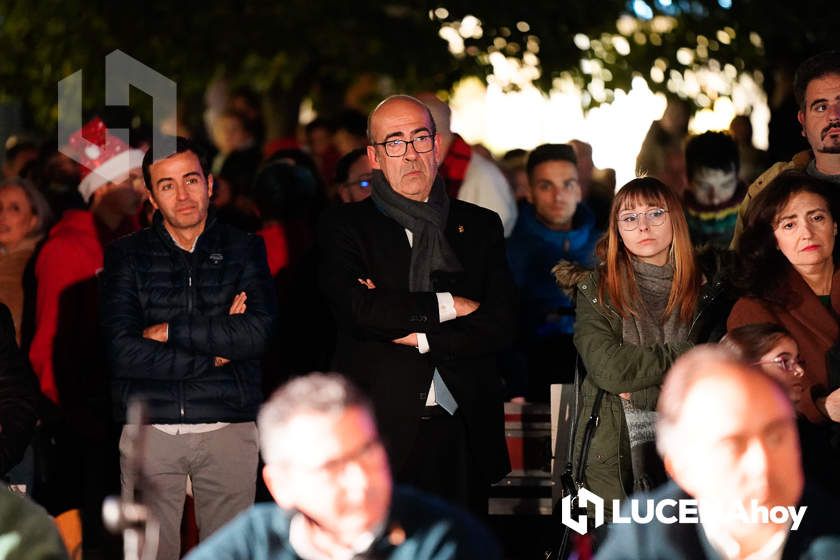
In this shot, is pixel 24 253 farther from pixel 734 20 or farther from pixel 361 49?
pixel 361 49

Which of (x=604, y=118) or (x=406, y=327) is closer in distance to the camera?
(x=406, y=327)

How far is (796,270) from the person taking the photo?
6.32 metres

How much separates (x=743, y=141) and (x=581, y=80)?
134 cm

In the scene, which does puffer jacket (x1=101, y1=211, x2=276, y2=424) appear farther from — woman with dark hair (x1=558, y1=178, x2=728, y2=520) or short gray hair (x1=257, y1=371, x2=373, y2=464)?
short gray hair (x1=257, y1=371, x2=373, y2=464)

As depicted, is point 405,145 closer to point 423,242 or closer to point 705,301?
point 423,242

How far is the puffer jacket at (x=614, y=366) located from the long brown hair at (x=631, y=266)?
0.13ft

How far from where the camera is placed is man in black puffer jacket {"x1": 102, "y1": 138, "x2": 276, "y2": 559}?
21.6ft

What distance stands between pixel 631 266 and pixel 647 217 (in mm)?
226

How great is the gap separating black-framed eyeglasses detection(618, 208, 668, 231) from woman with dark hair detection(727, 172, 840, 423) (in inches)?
13.3

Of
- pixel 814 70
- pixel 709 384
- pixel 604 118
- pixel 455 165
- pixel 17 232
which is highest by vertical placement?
pixel 604 118

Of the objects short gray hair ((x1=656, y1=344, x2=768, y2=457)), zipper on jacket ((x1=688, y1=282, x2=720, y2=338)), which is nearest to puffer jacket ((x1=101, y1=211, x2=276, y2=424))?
zipper on jacket ((x1=688, y1=282, x2=720, y2=338))

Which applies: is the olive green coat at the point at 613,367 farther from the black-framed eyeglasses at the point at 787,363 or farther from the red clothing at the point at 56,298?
the red clothing at the point at 56,298

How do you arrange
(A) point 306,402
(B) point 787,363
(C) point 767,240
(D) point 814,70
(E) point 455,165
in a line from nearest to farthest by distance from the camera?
(A) point 306,402
(B) point 787,363
(C) point 767,240
(D) point 814,70
(E) point 455,165

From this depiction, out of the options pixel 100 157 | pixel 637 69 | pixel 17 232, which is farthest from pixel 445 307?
pixel 637 69
